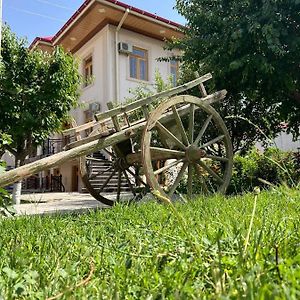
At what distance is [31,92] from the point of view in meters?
9.13

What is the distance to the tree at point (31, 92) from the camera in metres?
9.05

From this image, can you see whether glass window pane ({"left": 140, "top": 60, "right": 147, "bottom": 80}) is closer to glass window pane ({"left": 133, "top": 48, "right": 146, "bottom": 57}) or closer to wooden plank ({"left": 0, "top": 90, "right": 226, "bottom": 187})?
glass window pane ({"left": 133, "top": 48, "right": 146, "bottom": 57})

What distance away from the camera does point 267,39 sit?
6027 millimetres

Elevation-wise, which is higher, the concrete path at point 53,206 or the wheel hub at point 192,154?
the wheel hub at point 192,154

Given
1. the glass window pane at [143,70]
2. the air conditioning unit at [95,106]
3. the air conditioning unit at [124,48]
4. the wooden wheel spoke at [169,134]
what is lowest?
the wooden wheel spoke at [169,134]

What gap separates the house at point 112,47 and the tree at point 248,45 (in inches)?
289

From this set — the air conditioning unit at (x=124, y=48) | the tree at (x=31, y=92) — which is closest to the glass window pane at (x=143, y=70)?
the air conditioning unit at (x=124, y=48)

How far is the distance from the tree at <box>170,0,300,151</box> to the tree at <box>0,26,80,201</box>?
11.0ft

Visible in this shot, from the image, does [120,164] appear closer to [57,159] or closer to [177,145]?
[177,145]

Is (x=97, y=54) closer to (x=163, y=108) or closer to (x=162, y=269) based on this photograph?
(x=163, y=108)

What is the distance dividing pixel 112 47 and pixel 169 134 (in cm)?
1172

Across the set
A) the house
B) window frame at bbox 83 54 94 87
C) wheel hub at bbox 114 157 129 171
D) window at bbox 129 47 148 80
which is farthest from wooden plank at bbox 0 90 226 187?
window frame at bbox 83 54 94 87

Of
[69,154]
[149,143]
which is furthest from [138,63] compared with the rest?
[69,154]

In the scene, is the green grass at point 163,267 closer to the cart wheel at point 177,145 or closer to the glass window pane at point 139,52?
the cart wheel at point 177,145
